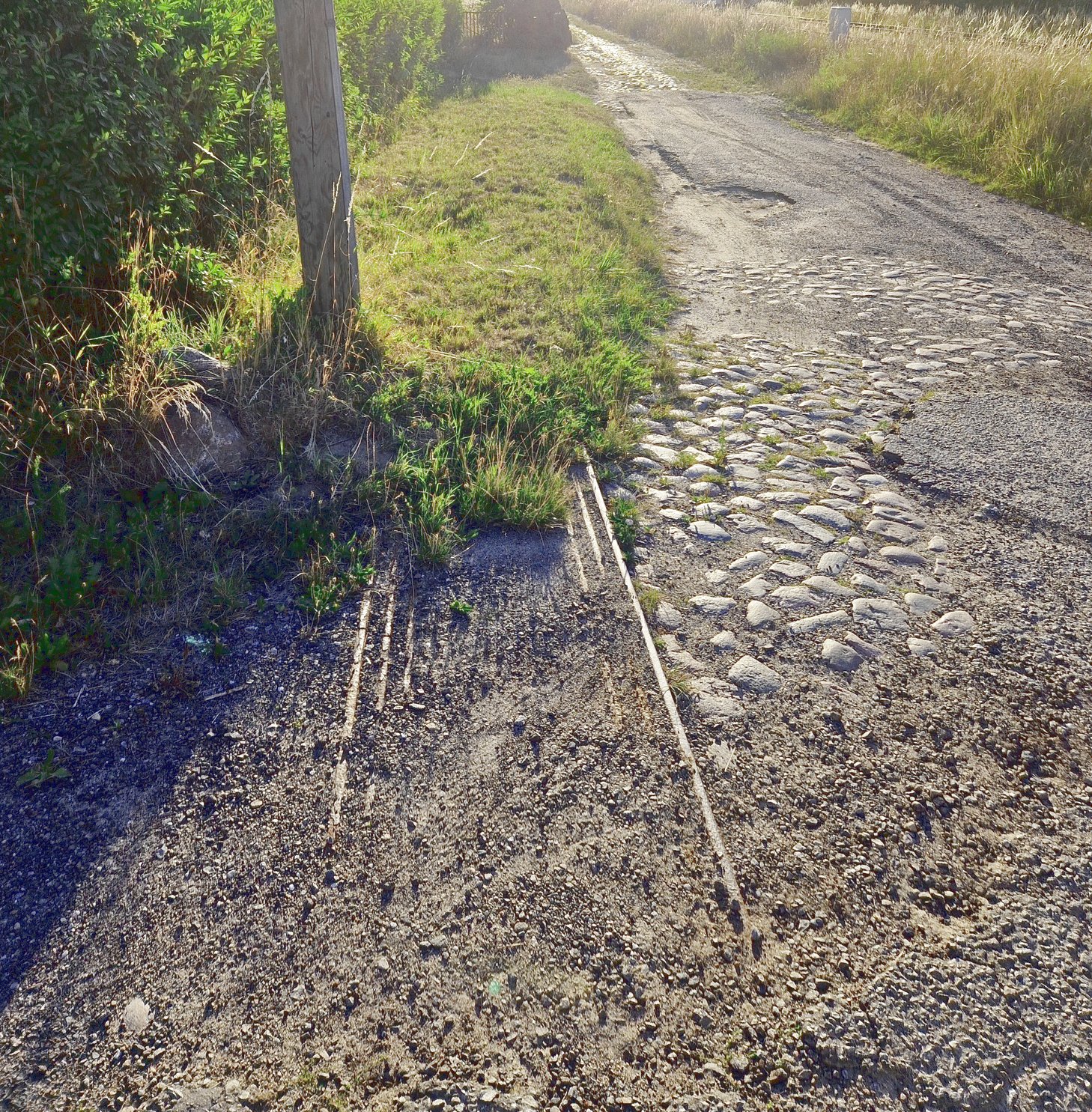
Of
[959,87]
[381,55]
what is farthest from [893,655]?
[381,55]

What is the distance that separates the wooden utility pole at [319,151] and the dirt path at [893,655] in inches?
88.4

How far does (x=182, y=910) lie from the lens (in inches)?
95.7

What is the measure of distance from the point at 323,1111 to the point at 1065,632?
3.51m

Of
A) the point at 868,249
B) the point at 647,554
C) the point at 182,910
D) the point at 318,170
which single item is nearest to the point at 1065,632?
the point at 647,554

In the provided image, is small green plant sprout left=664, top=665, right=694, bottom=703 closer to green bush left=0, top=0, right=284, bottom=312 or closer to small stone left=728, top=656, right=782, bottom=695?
small stone left=728, top=656, right=782, bottom=695

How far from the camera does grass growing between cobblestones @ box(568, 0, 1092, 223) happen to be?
10.2 m

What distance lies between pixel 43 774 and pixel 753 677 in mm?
2730

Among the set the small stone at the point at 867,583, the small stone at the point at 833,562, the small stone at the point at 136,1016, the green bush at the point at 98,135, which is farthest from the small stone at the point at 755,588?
the green bush at the point at 98,135

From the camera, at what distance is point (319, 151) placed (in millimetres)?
4695

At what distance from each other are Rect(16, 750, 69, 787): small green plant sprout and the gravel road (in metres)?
0.04

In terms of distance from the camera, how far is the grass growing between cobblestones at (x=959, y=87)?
33.4 ft

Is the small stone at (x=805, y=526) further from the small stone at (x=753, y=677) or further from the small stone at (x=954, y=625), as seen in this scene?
the small stone at (x=753, y=677)

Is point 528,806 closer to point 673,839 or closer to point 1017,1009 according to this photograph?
point 673,839

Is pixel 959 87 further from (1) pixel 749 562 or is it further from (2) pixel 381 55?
(1) pixel 749 562
